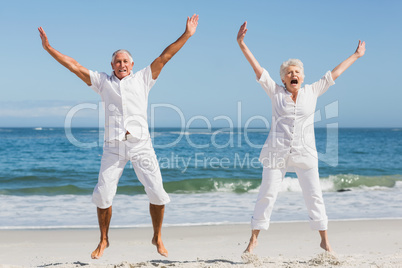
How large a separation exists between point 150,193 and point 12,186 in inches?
457

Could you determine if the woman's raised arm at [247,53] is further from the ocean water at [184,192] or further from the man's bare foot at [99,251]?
the man's bare foot at [99,251]

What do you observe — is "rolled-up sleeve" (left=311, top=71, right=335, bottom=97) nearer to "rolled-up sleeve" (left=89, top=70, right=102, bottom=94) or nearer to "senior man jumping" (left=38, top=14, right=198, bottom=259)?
"senior man jumping" (left=38, top=14, right=198, bottom=259)

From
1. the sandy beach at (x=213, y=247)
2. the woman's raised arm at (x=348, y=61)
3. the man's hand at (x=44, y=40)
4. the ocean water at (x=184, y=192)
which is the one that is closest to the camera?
the man's hand at (x=44, y=40)

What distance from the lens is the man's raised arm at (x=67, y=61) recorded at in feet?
14.7

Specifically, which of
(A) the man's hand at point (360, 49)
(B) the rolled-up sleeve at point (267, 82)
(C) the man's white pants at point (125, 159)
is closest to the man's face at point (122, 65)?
(C) the man's white pants at point (125, 159)

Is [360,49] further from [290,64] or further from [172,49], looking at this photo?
[172,49]

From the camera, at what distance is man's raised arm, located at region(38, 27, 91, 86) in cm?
449

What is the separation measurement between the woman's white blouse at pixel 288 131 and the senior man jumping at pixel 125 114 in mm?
1181

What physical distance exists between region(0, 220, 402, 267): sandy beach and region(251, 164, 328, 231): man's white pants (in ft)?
1.45

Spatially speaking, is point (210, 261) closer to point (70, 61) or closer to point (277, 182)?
point (277, 182)

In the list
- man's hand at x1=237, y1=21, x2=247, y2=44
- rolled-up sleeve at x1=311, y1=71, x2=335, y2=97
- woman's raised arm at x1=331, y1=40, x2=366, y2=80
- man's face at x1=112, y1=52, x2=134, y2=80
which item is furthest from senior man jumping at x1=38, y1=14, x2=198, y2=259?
woman's raised arm at x1=331, y1=40, x2=366, y2=80

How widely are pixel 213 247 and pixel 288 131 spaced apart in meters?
2.31

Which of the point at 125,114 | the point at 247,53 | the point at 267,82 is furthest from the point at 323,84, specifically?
the point at 125,114

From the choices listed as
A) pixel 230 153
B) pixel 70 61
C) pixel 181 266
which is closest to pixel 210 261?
pixel 181 266
